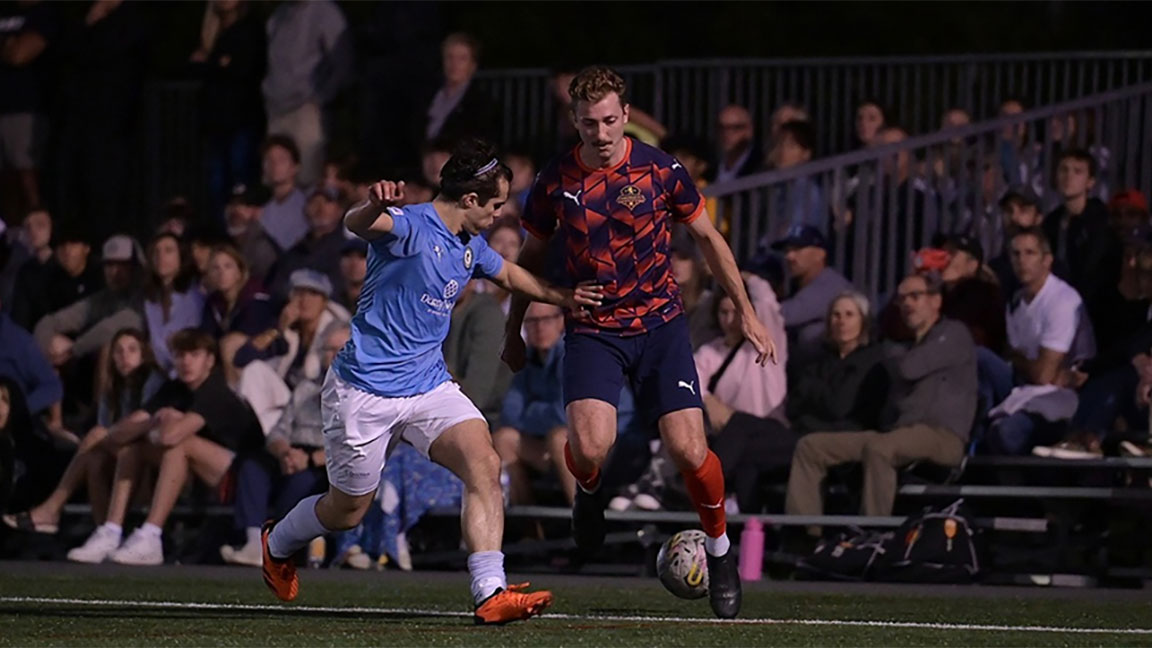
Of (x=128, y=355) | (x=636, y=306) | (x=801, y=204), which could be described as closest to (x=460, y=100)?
(x=801, y=204)

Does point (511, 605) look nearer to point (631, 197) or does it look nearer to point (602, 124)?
point (631, 197)

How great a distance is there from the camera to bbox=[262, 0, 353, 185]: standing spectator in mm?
18797

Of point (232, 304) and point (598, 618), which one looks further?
point (232, 304)

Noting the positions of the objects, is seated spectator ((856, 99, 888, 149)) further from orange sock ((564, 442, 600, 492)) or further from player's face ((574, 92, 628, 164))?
player's face ((574, 92, 628, 164))

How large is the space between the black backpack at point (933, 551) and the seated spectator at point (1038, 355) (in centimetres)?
104

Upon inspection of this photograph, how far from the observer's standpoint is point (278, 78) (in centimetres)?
1895

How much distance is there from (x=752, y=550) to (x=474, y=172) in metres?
4.49

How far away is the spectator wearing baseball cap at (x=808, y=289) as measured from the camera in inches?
591

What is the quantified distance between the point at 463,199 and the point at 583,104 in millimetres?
679

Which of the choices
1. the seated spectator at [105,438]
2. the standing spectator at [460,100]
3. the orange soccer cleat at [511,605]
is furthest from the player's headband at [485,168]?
the standing spectator at [460,100]

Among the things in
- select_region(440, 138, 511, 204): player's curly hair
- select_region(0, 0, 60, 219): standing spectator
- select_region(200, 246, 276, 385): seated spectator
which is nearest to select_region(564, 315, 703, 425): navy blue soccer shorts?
select_region(440, 138, 511, 204): player's curly hair

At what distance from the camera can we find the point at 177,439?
596 inches

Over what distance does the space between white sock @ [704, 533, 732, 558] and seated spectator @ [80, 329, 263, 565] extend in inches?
211

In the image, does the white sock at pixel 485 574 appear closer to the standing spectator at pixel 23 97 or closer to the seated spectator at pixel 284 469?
the seated spectator at pixel 284 469
